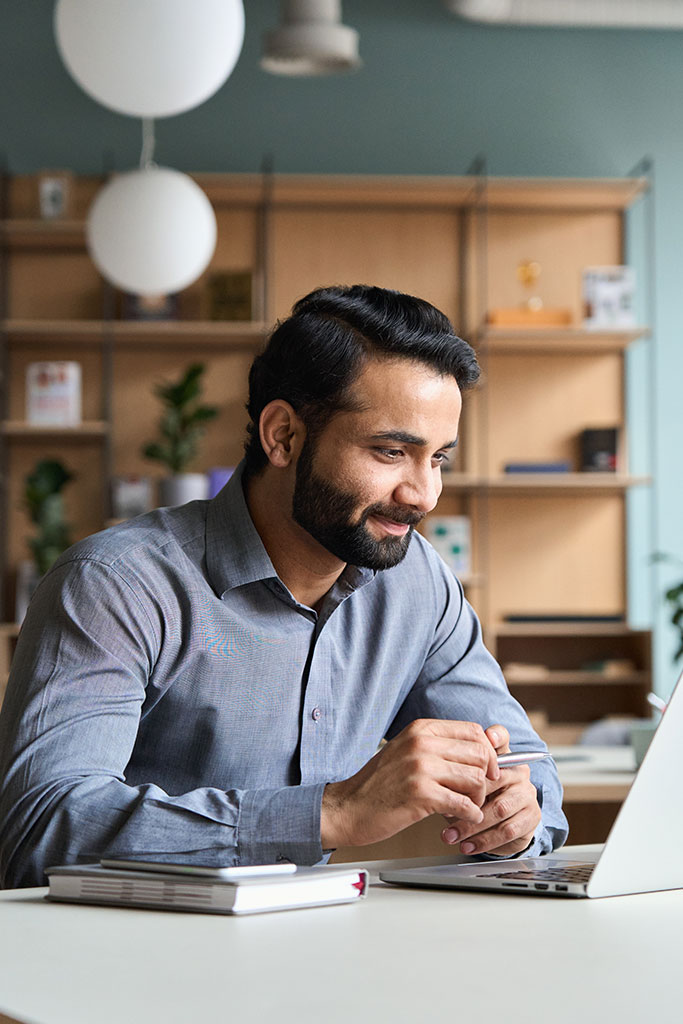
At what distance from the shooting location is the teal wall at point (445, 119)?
525 centimetres

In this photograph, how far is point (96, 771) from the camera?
1.21 m

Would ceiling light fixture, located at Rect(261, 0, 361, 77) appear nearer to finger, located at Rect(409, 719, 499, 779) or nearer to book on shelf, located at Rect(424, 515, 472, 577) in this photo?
book on shelf, located at Rect(424, 515, 472, 577)

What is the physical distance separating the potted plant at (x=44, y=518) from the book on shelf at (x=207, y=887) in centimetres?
381

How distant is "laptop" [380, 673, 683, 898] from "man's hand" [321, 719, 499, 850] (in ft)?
0.19

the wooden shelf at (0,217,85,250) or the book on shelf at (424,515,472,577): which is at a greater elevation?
the wooden shelf at (0,217,85,250)

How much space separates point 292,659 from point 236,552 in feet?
0.45

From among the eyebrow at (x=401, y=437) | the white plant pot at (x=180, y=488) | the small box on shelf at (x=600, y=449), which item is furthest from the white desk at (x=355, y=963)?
the small box on shelf at (x=600, y=449)

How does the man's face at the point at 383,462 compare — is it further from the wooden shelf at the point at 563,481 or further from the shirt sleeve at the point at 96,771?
the wooden shelf at the point at 563,481

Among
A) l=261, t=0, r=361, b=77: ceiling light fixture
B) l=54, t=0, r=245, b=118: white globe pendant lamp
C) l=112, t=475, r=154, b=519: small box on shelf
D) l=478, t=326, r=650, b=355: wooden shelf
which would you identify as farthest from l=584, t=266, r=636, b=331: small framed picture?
l=54, t=0, r=245, b=118: white globe pendant lamp

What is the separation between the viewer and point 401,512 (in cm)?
147

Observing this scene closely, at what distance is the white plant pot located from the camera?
473 centimetres

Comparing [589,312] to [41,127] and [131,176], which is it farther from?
[41,127]

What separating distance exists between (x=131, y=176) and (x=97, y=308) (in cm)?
153

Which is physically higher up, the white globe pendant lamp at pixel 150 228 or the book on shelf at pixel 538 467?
the white globe pendant lamp at pixel 150 228
